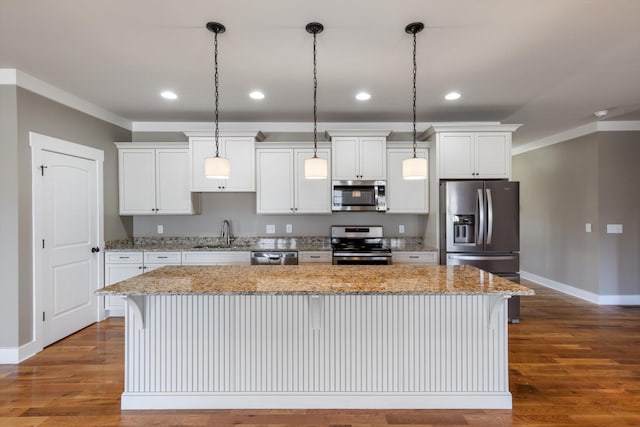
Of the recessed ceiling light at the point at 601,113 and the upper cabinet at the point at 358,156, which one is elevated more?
the recessed ceiling light at the point at 601,113

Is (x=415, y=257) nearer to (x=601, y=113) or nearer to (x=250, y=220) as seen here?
(x=250, y=220)

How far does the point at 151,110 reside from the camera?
13.9 feet

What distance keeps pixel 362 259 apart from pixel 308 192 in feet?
3.68

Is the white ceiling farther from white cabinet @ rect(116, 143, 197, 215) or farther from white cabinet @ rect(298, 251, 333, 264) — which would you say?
white cabinet @ rect(298, 251, 333, 264)

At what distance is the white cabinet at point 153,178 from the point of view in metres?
4.51

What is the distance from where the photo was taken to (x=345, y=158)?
447 centimetres

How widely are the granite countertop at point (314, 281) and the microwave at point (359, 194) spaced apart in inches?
71.0

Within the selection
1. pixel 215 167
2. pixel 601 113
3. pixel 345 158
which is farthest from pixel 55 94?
pixel 601 113

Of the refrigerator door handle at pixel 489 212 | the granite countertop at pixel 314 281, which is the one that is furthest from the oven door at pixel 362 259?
the granite countertop at pixel 314 281

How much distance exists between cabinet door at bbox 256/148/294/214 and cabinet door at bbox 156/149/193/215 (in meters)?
0.94

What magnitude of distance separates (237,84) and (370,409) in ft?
9.94

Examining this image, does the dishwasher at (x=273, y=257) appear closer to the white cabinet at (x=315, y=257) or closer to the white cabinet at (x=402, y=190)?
the white cabinet at (x=315, y=257)

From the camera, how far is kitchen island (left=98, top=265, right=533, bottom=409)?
234 centimetres

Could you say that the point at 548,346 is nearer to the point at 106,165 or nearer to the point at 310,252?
the point at 310,252
